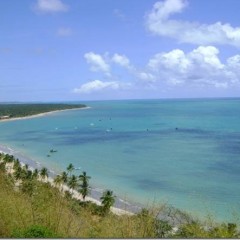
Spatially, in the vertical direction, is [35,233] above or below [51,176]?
above

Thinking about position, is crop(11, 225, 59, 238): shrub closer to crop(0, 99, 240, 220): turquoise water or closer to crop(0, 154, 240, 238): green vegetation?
crop(0, 154, 240, 238): green vegetation

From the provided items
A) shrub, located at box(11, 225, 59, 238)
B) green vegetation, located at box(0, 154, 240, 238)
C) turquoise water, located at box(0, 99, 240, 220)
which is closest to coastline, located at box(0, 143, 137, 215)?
turquoise water, located at box(0, 99, 240, 220)

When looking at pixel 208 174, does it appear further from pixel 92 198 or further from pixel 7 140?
pixel 7 140

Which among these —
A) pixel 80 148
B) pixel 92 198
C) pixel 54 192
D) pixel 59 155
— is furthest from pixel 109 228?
pixel 80 148

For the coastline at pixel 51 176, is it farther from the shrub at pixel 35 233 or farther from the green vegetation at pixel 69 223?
the shrub at pixel 35 233

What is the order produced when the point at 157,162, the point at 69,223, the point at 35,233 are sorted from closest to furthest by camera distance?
the point at 35,233
the point at 69,223
the point at 157,162

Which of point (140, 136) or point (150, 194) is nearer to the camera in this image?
point (150, 194)

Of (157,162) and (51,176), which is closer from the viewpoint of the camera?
(51,176)

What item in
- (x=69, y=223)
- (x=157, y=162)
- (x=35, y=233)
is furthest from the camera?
(x=157, y=162)

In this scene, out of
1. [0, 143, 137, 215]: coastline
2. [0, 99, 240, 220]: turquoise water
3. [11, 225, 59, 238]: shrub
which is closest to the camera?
[11, 225, 59, 238]: shrub

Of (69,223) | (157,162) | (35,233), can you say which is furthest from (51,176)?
(35,233)

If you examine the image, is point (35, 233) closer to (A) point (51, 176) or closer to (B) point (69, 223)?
(B) point (69, 223)
